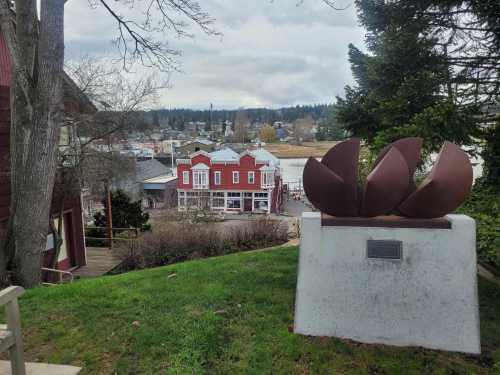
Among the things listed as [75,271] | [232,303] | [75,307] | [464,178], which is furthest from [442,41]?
[75,271]

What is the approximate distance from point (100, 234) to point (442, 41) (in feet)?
52.0

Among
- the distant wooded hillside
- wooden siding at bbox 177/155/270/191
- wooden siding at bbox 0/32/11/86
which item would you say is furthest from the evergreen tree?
the distant wooded hillside

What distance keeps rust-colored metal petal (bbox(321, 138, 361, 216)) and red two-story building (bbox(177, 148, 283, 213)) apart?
27.7 metres

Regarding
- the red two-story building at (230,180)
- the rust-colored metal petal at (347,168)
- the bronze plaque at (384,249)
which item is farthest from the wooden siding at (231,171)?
the bronze plaque at (384,249)

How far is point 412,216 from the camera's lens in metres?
3.41

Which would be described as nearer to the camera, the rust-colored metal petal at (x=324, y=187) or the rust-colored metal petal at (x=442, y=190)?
the rust-colored metal petal at (x=442, y=190)

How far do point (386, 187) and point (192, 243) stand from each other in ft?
26.6

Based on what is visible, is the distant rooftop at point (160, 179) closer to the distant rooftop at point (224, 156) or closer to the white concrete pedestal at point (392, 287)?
the distant rooftop at point (224, 156)

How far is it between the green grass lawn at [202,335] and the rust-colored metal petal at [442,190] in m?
1.36

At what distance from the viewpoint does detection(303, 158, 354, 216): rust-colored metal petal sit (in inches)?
138

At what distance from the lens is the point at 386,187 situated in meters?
3.44

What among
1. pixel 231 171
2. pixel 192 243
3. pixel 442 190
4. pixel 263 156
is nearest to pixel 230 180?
pixel 231 171

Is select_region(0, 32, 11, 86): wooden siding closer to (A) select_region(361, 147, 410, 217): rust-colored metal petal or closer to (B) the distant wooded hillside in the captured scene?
(A) select_region(361, 147, 410, 217): rust-colored metal petal

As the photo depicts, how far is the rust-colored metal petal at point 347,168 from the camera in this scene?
137 inches
